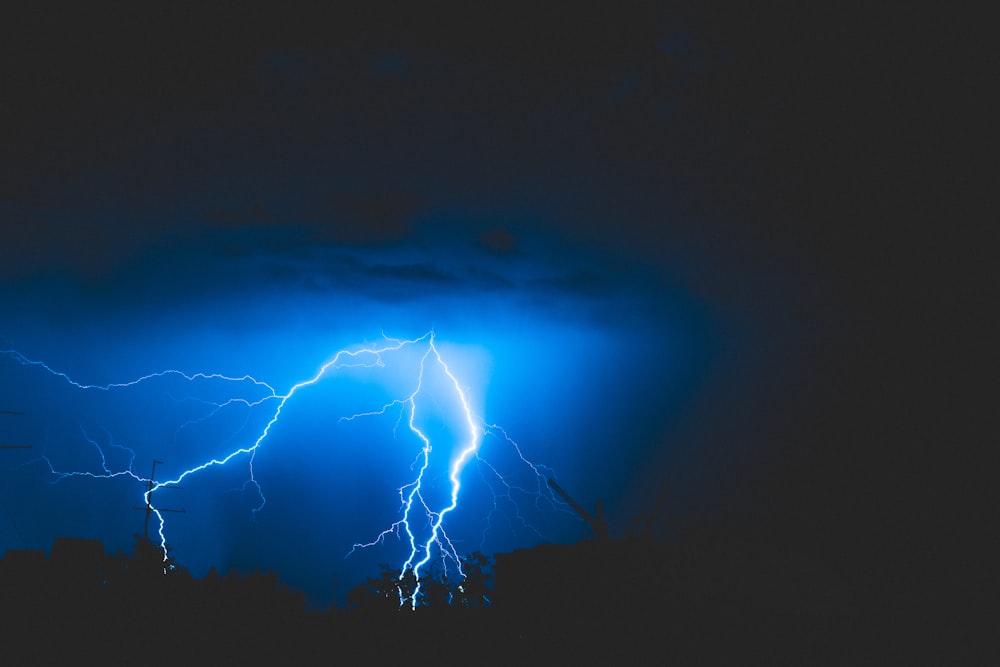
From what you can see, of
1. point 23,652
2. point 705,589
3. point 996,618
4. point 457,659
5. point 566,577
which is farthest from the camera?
point 566,577

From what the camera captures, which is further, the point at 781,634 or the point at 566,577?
the point at 566,577

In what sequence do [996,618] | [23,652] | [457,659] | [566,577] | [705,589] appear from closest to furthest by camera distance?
[23,652], [996,618], [457,659], [705,589], [566,577]

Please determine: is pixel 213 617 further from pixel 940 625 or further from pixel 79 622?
pixel 940 625

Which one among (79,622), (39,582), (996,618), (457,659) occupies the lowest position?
(996,618)

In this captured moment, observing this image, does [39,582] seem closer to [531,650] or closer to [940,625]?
[531,650]

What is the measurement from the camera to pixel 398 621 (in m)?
6.90

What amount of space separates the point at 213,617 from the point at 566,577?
433 cm

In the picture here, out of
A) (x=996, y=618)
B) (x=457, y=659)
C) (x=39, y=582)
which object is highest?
(x=39, y=582)

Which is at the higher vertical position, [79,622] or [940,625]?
[79,622]

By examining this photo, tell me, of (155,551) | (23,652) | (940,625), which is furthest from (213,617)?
(940,625)

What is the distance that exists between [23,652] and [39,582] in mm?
567

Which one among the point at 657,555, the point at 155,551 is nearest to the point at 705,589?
the point at 657,555

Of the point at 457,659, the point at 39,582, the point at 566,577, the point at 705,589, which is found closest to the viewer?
the point at 39,582

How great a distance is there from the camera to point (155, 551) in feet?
20.2
